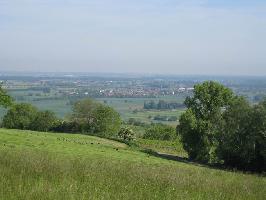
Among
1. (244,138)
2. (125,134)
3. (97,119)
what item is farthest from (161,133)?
(244,138)

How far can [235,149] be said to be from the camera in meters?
43.7

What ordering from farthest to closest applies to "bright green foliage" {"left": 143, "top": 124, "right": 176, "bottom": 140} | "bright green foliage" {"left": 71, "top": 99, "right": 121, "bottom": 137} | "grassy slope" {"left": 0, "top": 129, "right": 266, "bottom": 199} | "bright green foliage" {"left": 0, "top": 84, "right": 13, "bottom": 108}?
"bright green foliage" {"left": 143, "top": 124, "right": 176, "bottom": 140}, "bright green foliage" {"left": 71, "top": 99, "right": 121, "bottom": 137}, "bright green foliage" {"left": 0, "top": 84, "right": 13, "bottom": 108}, "grassy slope" {"left": 0, "top": 129, "right": 266, "bottom": 199}

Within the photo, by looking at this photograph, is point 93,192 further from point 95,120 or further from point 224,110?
point 95,120

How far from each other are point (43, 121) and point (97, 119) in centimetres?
1482

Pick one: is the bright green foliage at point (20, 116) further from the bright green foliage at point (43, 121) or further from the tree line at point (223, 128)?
the tree line at point (223, 128)

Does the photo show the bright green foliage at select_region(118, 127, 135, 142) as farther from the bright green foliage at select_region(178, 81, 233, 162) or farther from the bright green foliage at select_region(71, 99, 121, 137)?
the bright green foliage at select_region(178, 81, 233, 162)

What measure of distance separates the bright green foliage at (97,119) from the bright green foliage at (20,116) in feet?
41.7

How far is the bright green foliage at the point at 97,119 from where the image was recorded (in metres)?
79.8

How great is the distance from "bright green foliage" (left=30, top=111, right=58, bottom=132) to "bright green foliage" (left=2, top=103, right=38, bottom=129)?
0.87 metres

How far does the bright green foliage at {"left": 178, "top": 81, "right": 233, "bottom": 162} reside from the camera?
5101 cm

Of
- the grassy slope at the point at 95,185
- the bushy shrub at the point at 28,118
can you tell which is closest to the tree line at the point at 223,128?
the grassy slope at the point at 95,185

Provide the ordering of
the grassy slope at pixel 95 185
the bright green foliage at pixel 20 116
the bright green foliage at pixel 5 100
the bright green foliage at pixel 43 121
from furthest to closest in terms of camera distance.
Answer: the bright green foliage at pixel 20 116
the bright green foliage at pixel 43 121
the bright green foliage at pixel 5 100
the grassy slope at pixel 95 185

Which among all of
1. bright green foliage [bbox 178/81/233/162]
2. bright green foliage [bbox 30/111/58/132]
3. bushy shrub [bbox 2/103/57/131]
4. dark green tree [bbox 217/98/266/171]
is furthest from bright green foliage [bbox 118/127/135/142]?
dark green tree [bbox 217/98/266/171]

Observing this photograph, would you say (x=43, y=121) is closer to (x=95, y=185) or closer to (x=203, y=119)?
(x=203, y=119)
